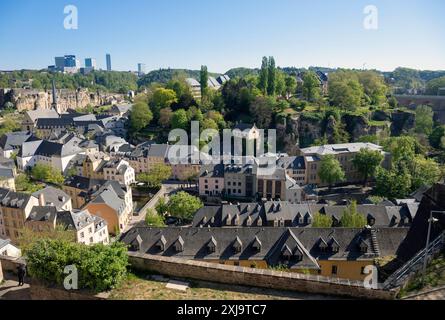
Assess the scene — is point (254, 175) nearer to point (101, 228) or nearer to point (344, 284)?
point (101, 228)

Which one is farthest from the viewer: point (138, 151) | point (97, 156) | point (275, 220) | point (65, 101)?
point (65, 101)

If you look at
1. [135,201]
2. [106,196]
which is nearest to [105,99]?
[135,201]

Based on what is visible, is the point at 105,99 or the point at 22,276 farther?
the point at 105,99

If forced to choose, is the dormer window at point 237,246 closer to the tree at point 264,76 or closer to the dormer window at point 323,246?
the dormer window at point 323,246

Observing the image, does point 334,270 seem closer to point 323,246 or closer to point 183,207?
point 323,246

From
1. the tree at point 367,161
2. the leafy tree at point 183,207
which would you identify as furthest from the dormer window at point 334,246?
the tree at point 367,161
